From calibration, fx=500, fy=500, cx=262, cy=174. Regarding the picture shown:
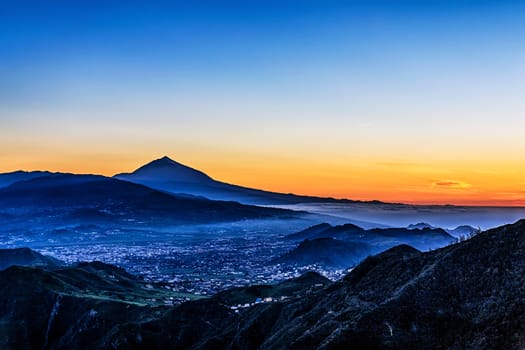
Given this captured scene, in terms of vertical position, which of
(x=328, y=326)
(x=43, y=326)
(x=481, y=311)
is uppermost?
(x=481, y=311)

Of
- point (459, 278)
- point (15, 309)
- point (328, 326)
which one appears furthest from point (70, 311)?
point (459, 278)

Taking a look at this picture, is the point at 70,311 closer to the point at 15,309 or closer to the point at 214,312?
the point at 15,309

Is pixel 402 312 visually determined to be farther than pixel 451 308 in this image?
Yes

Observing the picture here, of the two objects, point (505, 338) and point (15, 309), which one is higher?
point (505, 338)

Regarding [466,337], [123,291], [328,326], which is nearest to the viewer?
[466,337]

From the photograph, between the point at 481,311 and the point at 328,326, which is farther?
the point at 328,326

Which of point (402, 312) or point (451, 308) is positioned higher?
point (451, 308)

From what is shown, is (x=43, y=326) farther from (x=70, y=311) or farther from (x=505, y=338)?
(x=505, y=338)

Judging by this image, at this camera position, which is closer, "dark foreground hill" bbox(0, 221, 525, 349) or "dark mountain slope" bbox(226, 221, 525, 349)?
"dark mountain slope" bbox(226, 221, 525, 349)

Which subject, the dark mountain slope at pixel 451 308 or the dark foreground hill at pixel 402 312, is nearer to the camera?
the dark mountain slope at pixel 451 308

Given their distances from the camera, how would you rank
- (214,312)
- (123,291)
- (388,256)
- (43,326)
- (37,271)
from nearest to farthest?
(388,256), (214,312), (43,326), (37,271), (123,291)
